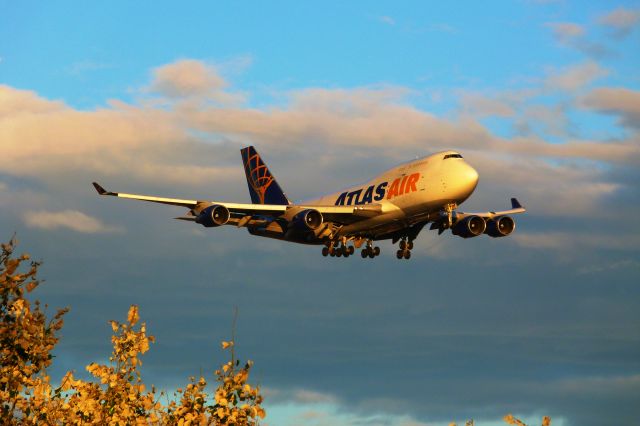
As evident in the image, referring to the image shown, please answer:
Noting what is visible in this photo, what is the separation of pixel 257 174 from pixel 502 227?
83.9 feet

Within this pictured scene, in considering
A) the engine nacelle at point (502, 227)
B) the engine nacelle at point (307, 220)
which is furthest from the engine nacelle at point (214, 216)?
the engine nacelle at point (502, 227)

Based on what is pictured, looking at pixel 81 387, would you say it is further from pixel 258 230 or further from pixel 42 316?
pixel 258 230

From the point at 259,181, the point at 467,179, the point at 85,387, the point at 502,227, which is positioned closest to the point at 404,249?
the point at 502,227

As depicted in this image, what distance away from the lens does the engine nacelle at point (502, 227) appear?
63875 millimetres

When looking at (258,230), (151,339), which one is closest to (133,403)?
(151,339)

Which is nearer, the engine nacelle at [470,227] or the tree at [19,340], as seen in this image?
the tree at [19,340]

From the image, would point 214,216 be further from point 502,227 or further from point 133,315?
point 133,315

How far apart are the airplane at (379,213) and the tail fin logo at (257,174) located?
475 inches

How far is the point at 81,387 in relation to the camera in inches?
691

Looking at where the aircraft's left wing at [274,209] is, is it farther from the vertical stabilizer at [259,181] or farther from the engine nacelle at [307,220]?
the vertical stabilizer at [259,181]

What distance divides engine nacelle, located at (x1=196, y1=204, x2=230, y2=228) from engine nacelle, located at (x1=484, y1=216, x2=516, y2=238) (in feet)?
64.5

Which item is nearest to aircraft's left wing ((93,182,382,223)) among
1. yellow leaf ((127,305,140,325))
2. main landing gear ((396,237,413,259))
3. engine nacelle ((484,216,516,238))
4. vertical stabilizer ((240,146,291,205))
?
main landing gear ((396,237,413,259))

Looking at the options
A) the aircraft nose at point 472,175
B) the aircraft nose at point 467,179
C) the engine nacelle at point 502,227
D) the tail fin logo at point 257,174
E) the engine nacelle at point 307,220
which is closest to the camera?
the aircraft nose at point 467,179

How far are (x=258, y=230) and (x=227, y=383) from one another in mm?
50885
